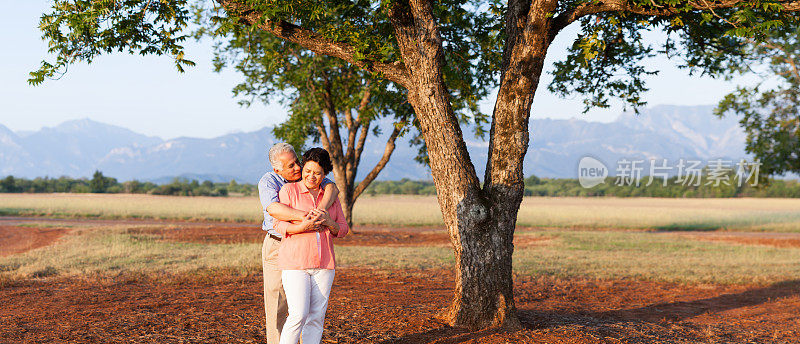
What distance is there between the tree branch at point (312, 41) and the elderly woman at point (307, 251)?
125 inches

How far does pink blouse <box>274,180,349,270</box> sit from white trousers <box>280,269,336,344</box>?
82 millimetres

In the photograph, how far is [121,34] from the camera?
8.75 metres

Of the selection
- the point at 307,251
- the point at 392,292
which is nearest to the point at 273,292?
the point at 307,251

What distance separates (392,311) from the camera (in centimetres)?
838

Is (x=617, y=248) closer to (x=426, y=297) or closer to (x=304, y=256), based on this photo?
(x=426, y=297)

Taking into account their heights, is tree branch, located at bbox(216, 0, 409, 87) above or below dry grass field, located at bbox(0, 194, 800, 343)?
above

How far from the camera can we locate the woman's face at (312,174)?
16.9 feet

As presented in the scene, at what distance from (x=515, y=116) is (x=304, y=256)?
3.52 meters

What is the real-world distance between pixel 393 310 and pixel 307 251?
361 centimetres

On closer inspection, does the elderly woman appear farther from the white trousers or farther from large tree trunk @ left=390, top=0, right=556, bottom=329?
large tree trunk @ left=390, top=0, right=556, bottom=329

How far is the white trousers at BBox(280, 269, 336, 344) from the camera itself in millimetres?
5129

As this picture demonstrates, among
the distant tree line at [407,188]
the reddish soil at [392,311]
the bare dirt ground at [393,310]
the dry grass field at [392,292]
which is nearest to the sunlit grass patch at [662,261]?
the dry grass field at [392,292]

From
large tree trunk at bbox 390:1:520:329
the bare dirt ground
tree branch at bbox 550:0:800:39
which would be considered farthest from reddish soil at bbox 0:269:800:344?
tree branch at bbox 550:0:800:39

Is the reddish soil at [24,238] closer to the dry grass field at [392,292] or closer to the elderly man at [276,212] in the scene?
the dry grass field at [392,292]
